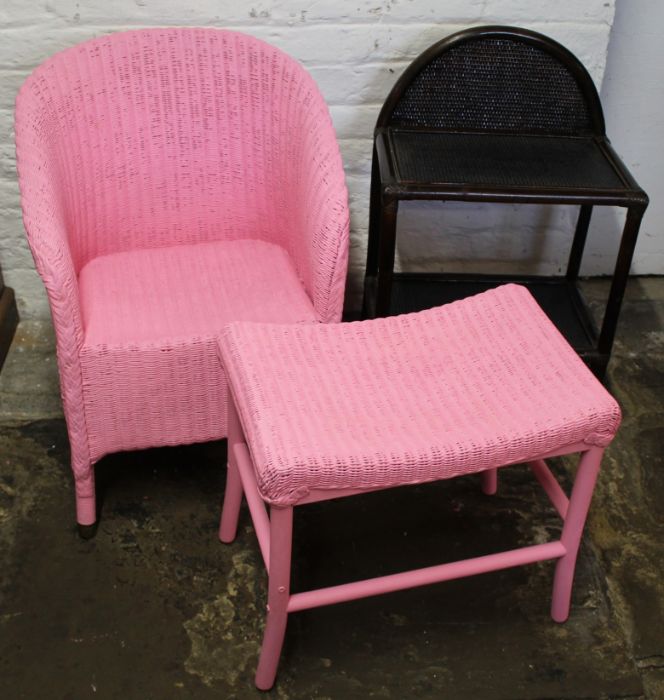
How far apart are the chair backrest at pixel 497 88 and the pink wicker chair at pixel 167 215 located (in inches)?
10.8

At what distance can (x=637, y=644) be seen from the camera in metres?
1.70

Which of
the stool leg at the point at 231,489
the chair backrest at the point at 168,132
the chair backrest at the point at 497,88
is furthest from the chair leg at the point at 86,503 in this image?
the chair backrest at the point at 497,88

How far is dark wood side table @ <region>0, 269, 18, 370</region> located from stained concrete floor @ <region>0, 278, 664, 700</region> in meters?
0.23

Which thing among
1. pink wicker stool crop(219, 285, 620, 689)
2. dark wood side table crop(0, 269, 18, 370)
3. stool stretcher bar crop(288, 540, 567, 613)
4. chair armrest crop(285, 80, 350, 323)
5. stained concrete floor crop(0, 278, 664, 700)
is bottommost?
stained concrete floor crop(0, 278, 664, 700)

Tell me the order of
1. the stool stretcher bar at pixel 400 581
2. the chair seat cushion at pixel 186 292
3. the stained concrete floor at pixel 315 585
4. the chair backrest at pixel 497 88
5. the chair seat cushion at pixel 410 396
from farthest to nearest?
the chair backrest at pixel 497 88, the chair seat cushion at pixel 186 292, the stained concrete floor at pixel 315 585, the stool stretcher bar at pixel 400 581, the chair seat cushion at pixel 410 396

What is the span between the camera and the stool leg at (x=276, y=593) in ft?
4.61

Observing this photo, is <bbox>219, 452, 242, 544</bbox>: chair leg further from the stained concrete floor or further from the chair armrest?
the chair armrest

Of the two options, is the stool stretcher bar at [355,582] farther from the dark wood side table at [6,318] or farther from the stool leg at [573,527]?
the dark wood side table at [6,318]

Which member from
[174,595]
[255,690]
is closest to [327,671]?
[255,690]

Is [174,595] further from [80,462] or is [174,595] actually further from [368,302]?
[368,302]

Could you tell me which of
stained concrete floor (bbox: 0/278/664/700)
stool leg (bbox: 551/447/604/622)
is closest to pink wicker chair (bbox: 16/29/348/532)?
stained concrete floor (bbox: 0/278/664/700)

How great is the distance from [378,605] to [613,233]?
125 centimetres

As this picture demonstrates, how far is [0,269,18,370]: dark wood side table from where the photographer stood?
2.28 meters

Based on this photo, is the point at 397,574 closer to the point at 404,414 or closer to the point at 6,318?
the point at 404,414
